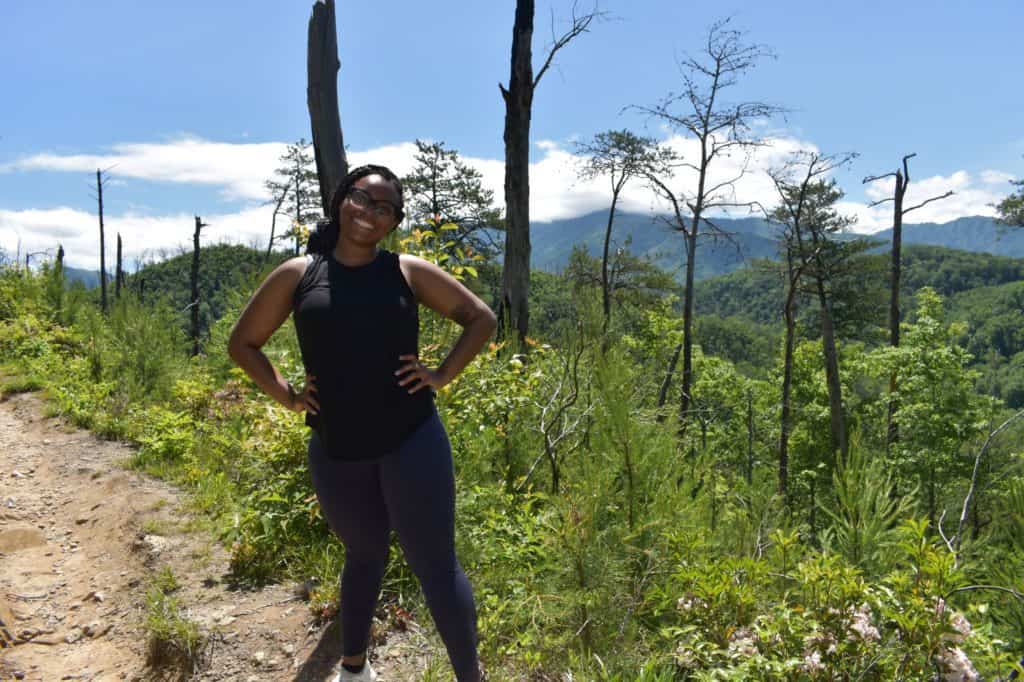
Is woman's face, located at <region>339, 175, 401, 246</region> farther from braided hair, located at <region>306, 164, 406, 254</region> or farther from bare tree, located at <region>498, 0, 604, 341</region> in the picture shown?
bare tree, located at <region>498, 0, 604, 341</region>

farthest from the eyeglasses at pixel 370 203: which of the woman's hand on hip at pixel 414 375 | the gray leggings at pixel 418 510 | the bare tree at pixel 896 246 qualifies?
the bare tree at pixel 896 246

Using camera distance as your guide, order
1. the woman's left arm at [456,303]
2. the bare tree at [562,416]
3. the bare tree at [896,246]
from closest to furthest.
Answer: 1. the woman's left arm at [456,303]
2. the bare tree at [562,416]
3. the bare tree at [896,246]

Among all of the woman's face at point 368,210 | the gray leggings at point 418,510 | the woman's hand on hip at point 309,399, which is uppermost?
the woman's face at point 368,210

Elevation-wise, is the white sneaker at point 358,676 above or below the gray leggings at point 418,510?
below

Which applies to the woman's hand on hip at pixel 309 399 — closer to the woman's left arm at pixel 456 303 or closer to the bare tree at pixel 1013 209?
the woman's left arm at pixel 456 303

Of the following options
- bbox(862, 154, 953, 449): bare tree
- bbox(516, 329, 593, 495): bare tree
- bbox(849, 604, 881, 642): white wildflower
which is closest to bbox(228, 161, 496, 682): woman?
bbox(849, 604, 881, 642): white wildflower

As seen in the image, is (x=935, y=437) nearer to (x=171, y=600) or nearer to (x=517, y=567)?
(x=517, y=567)

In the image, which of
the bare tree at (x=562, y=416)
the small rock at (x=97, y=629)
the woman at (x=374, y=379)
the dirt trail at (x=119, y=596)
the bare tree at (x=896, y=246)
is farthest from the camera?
the bare tree at (x=896, y=246)

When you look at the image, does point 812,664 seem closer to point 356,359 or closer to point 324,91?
point 356,359

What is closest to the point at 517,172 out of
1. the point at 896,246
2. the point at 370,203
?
the point at 370,203

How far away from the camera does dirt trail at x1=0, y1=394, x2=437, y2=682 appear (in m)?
2.70

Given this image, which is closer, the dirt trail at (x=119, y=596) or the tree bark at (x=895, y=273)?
the dirt trail at (x=119, y=596)

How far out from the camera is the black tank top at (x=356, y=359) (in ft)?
6.46

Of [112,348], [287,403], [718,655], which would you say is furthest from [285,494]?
[112,348]
